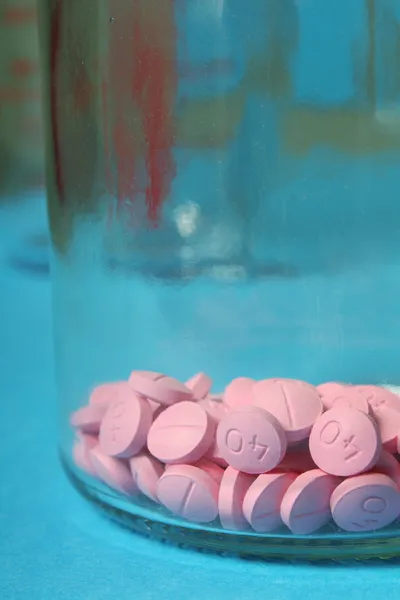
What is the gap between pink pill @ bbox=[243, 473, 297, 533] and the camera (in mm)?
512

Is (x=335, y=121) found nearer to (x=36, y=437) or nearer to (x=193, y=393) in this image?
(x=193, y=393)

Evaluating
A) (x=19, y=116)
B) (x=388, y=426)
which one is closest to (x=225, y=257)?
(x=388, y=426)

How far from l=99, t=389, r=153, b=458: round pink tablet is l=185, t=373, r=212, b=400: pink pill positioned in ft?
0.15

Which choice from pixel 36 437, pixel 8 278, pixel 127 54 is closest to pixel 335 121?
pixel 127 54

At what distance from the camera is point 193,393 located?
0.60m

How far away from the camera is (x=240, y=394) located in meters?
0.58

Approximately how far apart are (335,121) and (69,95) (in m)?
0.20

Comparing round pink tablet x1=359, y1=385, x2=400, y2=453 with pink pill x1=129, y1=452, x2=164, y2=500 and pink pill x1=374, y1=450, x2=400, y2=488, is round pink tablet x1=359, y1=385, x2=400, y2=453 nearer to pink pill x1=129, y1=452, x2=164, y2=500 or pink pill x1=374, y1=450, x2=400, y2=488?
pink pill x1=374, y1=450, x2=400, y2=488

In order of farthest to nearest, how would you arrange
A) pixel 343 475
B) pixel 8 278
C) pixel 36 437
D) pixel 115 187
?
pixel 8 278
pixel 36 437
pixel 115 187
pixel 343 475

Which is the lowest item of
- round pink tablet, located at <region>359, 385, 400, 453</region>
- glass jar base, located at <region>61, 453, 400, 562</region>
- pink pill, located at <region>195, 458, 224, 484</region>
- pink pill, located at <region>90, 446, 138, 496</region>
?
glass jar base, located at <region>61, 453, 400, 562</region>

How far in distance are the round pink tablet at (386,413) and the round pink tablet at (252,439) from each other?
66 mm

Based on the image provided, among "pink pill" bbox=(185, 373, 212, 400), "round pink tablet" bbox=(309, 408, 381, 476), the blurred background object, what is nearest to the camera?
"round pink tablet" bbox=(309, 408, 381, 476)

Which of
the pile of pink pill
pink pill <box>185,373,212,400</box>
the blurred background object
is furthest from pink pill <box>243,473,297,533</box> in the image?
the blurred background object

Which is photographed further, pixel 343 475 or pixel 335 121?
pixel 335 121
